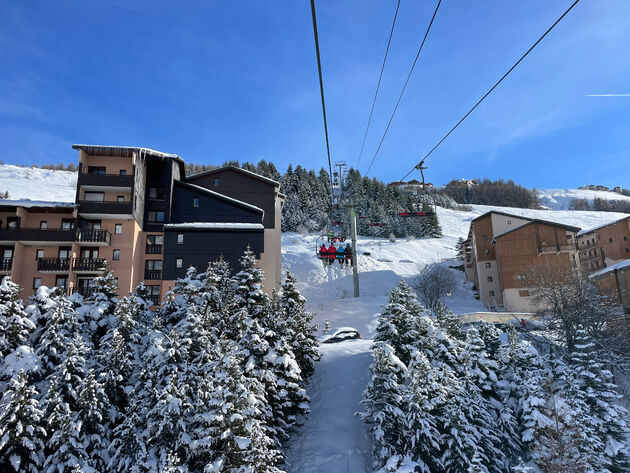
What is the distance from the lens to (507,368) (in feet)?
82.7

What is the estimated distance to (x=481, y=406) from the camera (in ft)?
73.8

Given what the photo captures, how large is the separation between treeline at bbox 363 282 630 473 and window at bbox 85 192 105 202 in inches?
1097

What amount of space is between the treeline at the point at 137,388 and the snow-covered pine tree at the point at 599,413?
1557 cm

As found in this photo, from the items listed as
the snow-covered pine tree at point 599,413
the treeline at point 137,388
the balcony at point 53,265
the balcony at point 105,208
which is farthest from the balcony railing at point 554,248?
the balcony at point 53,265

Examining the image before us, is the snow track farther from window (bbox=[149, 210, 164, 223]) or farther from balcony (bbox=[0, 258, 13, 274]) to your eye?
balcony (bbox=[0, 258, 13, 274])

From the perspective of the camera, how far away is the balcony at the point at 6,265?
3519 cm

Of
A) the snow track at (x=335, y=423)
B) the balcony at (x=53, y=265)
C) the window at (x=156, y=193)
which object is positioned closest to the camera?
the snow track at (x=335, y=423)

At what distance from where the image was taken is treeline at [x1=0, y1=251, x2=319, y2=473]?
17.9 metres

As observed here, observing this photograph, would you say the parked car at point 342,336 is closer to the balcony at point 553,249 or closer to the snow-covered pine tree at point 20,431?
the snow-covered pine tree at point 20,431

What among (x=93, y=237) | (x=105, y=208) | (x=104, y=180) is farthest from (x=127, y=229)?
(x=104, y=180)

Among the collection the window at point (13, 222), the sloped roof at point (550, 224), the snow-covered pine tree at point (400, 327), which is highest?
the sloped roof at point (550, 224)

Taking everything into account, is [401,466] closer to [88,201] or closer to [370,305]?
[88,201]

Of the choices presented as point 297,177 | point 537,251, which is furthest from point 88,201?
point 297,177

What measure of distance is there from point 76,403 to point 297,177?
359 ft
